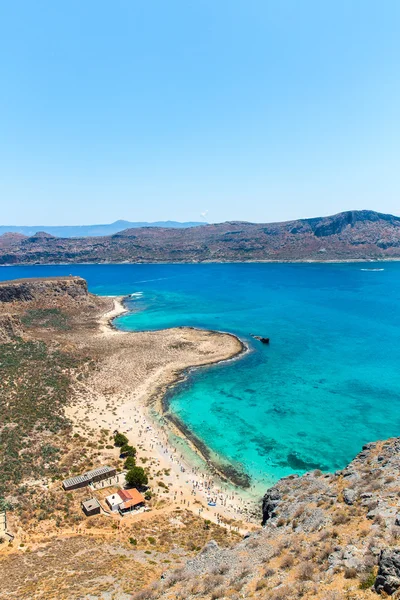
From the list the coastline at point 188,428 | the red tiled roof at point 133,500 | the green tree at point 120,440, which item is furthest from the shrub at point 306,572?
the green tree at point 120,440

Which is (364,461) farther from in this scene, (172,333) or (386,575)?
(172,333)

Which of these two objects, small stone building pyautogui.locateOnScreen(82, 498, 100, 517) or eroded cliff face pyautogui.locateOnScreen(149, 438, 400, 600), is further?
small stone building pyautogui.locateOnScreen(82, 498, 100, 517)

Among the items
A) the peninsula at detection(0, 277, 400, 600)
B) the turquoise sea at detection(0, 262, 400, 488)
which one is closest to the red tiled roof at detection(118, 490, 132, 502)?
the peninsula at detection(0, 277, 400, 600)

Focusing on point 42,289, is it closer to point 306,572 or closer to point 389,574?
point 306,572

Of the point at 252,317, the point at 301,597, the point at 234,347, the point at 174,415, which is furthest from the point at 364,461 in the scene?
the point at 252,317

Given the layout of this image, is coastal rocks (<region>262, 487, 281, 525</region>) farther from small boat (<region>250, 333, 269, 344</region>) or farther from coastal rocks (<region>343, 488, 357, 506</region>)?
small boat (<region>250, 333, 269, 344</region>)

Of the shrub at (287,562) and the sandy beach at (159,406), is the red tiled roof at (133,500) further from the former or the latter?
the shrub at (287,562)
